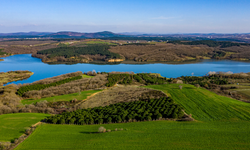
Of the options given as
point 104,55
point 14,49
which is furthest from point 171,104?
point 14,49

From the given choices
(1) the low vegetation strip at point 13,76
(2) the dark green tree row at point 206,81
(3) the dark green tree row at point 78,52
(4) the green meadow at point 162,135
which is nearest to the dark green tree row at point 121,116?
(4) the green meadow at point 162,135

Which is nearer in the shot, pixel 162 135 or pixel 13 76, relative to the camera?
pixel 162 135

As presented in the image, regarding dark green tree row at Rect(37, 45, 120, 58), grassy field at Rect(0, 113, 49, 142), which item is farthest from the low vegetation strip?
dark green tree row at Rect(37, 45, 120, 58)

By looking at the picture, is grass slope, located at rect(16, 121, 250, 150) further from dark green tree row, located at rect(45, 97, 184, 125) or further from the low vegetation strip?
the low vegetation strip

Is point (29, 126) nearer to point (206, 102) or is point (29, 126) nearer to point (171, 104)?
point (171, 104)

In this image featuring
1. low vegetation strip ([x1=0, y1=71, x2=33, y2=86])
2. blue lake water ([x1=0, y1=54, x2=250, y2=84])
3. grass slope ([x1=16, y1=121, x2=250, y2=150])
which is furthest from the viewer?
blue lake water ([x1=0, y1=54, x2=250, y2=84])

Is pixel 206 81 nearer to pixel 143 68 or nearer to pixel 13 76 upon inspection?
pixel 143 68

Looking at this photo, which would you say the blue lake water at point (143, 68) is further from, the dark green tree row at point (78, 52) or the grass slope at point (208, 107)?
the grass slope at point (208, 107)

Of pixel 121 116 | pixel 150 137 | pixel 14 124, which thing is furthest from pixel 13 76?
pixel 150 137
